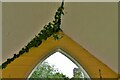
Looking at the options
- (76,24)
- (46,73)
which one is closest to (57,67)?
(46,73)

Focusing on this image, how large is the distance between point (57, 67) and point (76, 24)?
53 cm

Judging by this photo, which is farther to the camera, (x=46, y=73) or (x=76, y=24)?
(x=76, y=24)

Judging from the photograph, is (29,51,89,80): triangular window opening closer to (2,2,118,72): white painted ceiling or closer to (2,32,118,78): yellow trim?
(2,32,118,78): yellow trim

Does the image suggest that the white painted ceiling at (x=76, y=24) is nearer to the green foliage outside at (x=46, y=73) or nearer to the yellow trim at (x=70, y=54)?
the yellow trim at (x=70, y=54)

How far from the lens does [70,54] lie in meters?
2.79

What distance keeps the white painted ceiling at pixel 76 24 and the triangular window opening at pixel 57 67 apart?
246 mm

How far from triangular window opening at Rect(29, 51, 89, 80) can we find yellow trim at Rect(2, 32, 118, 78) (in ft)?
0.18

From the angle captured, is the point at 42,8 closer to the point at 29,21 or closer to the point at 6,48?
the point at 29,21

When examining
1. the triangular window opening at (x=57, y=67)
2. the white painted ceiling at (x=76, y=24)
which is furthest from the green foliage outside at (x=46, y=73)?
the white painted ceiling at (x=76, y=24)

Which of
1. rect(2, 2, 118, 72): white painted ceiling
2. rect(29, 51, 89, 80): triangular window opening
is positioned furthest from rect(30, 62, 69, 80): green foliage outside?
rect(2, 2, 118, 72): white painted ceiling

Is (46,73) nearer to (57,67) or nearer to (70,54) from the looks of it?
(57,67)

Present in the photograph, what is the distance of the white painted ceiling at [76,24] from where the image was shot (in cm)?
280

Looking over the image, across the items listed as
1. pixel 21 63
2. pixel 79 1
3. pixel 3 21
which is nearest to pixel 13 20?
pixel 3 21

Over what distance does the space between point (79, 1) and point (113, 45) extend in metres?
0.64
